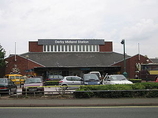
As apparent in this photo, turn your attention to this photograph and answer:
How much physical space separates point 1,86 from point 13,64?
1214 inches

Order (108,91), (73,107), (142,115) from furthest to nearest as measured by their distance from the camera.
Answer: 1. (108,91)
2. (73,107)
3. (142,115)

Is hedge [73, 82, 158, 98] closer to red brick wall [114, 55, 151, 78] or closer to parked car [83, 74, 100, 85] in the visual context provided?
parked car [83, 74, 100, 85]

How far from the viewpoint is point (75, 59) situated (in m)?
52.1

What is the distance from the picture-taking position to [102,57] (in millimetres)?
54719

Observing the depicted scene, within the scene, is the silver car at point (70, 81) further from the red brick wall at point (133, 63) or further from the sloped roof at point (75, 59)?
the sloped roof at point (75, 59)

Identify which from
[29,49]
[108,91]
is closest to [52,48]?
[29,49]

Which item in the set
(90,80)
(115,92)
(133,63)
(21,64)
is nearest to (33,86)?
(90,80)

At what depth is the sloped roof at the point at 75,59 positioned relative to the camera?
48844mm

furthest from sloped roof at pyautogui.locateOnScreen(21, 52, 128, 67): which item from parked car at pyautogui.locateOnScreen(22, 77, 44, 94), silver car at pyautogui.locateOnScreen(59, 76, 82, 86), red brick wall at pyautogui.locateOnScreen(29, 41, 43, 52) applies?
parked car at pyautogui.locateOnScreen(22, 77, 44, 94)

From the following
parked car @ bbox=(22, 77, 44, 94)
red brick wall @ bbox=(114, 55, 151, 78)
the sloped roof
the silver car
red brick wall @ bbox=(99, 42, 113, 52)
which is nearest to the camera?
parked car @ bbox=(22, 77, 44, 94)

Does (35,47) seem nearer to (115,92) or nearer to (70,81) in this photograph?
(70,81)

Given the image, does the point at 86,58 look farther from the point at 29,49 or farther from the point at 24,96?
the point at 24,96

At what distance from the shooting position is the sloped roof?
48.8m

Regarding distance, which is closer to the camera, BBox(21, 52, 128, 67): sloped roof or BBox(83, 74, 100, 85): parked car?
BBox(83, 74, 100, 85): parked car
